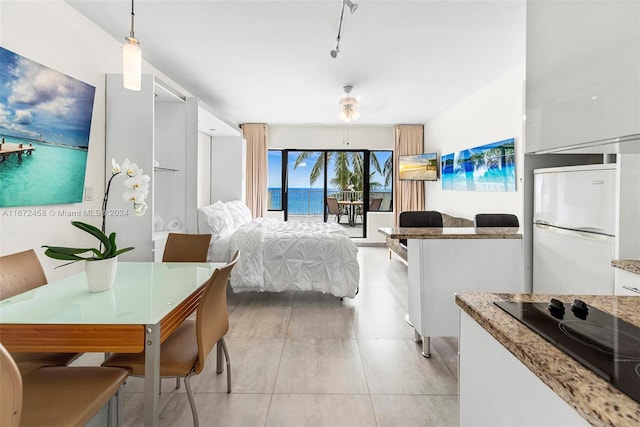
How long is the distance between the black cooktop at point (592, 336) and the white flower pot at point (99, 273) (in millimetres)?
1759

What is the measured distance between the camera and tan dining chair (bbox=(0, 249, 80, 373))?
165 centimetres

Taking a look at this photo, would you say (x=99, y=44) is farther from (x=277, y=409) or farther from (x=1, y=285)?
(x=277, y=409)

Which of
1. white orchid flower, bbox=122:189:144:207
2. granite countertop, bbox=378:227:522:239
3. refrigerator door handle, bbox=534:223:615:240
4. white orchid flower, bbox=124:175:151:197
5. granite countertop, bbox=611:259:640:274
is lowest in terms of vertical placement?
granite countertop, bbox=611:259:640:274

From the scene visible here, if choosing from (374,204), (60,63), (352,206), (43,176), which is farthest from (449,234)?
(352,206)

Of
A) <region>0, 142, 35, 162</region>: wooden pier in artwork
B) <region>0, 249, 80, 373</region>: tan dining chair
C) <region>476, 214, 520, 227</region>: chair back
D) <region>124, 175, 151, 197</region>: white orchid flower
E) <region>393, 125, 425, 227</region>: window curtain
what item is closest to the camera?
<region>0, 249, 80, 373</region>: tan dining chair

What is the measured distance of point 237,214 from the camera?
496cm

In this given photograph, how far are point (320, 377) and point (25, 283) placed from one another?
6.01 feet

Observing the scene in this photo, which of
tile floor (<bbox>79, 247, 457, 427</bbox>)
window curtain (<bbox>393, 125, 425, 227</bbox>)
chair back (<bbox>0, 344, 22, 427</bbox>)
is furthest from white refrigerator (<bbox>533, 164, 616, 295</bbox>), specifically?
window curtain (<bbox>393, 125, 425, 227</bbox>)

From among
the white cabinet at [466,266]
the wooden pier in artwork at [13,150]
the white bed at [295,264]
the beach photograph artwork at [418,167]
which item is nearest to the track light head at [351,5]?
the white cabinet at [466,266]

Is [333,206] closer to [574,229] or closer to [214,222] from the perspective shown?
[214,222]

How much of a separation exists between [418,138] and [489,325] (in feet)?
22.2

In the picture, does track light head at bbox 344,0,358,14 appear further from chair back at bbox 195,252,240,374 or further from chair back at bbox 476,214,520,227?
chair back at bbox 476,214,520,227

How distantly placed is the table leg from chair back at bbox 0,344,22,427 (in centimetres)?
39

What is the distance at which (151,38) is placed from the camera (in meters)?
3.20
